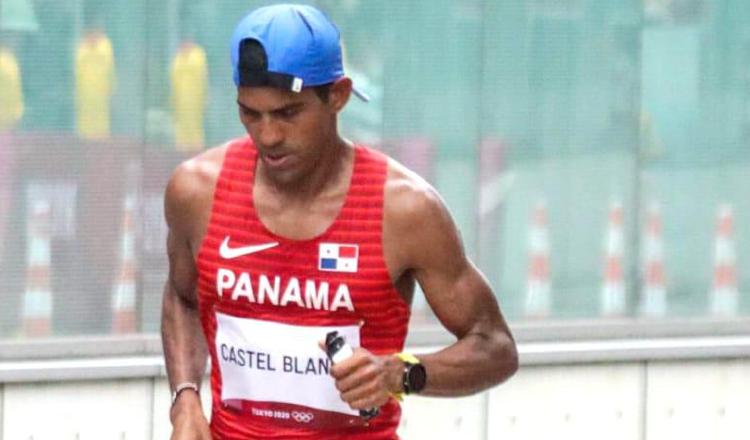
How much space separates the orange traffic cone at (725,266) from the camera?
426 inches

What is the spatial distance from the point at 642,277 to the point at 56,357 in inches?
111

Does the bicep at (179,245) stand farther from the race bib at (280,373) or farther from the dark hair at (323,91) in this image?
the dark hair at (323,91)

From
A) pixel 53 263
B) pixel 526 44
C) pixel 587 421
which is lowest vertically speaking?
pixel 587 421

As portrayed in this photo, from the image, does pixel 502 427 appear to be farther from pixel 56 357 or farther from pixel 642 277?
pixel 56 357

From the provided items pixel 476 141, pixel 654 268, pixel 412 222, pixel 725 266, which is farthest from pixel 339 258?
pixel 725 266

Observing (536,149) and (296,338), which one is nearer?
(296,338)

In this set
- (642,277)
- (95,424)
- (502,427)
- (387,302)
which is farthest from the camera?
(642,277)

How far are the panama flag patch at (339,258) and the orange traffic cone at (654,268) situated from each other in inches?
208

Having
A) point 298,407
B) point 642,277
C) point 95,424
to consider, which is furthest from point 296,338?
point 642,277

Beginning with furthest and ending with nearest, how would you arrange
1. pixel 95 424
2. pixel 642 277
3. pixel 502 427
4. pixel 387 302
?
pixel 642 277
pixel 502 427
pixel 95 424
pixel 387 302

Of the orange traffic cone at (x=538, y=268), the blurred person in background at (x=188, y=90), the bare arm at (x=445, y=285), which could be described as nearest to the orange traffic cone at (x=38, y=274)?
the blurred person in background at (x=188, y=90)

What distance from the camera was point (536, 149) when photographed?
1032cm

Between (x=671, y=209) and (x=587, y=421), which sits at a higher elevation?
(x=671, y=209)

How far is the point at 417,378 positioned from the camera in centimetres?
545
